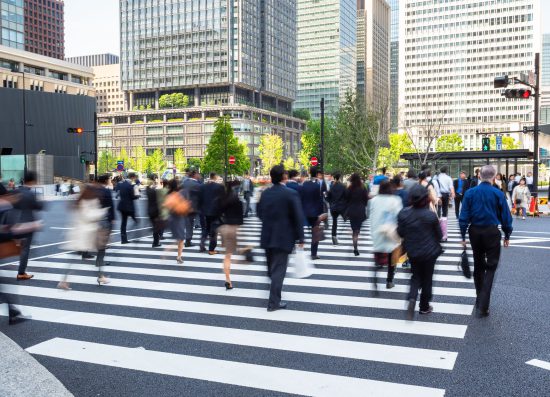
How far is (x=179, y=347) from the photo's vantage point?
5449 millimetres

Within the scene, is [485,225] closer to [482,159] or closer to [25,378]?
[25,378]

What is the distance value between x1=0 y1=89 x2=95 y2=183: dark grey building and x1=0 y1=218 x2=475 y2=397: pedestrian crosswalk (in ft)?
202

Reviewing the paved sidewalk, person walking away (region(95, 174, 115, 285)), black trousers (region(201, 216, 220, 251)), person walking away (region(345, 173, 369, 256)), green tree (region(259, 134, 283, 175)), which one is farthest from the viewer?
green tree (region(259, 134, 283, 175))

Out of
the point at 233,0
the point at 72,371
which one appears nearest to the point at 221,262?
the point at 72,371

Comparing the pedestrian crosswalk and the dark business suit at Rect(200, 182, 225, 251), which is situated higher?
the dark business suit at Rect(200, 182, 225, 251)

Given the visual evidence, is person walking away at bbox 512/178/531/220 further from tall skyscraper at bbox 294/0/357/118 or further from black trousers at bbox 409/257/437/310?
tall skyscraper at bbox 294/0/357/118

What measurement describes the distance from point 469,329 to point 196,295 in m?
4.01

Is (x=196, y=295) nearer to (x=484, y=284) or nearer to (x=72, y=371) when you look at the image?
(x=72, y=371)

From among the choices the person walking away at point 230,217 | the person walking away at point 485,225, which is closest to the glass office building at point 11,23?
the person walking away at point 230,217

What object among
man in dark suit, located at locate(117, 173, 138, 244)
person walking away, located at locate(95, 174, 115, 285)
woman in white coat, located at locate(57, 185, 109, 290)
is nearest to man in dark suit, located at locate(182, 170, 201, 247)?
man in dark suit, located at locate(117, 173, 138, 244)

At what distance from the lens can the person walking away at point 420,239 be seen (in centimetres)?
635

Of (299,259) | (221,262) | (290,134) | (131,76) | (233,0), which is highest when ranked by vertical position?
(233,0)

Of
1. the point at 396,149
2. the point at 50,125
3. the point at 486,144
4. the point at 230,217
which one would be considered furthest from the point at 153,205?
the point at 396,149

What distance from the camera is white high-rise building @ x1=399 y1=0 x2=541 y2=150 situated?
470 ft
